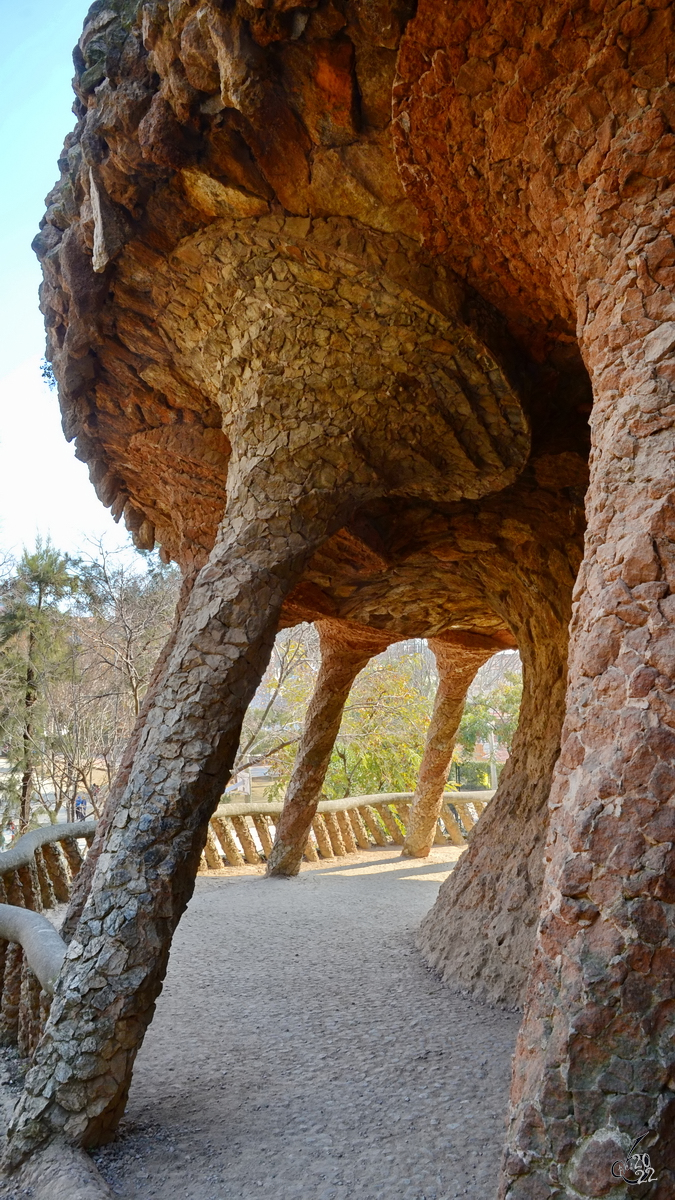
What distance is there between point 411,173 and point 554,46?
0.66 metres

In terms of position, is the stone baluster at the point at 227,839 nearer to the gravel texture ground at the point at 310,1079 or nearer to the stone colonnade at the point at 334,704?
the stone colonnade at the point at 334,704

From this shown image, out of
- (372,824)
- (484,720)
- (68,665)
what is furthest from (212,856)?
(484,720)

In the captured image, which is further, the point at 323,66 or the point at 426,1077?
the point at 426,1077

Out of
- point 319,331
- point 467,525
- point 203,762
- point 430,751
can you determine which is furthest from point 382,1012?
point 430,751

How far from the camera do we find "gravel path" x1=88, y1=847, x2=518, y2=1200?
2260 millimetres

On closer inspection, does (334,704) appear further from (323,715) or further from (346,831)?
(346,831)

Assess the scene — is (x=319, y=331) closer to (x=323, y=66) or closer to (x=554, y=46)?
(x=323, y=66)

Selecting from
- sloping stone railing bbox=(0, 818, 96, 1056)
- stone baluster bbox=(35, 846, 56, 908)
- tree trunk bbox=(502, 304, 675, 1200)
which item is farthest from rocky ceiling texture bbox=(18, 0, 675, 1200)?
stone baluster bbox=(35, 846, 56, 908)

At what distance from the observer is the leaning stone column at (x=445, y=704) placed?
26.6 feet

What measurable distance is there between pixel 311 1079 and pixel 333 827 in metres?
6.59

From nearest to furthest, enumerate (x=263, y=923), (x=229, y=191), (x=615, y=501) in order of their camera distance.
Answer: (x=615, y=501), (x=229, y=191), (x=263, y=923)

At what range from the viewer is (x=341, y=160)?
288 centimetres

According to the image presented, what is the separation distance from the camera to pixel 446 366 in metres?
3.39

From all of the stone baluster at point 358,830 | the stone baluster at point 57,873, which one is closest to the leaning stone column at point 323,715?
the stone baluster at point 57,873
